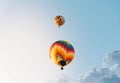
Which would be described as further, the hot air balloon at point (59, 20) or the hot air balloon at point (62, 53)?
the hot air balloon at point (59, 20)

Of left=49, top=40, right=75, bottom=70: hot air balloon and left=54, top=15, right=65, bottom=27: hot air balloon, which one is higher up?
left=54, top=15, right=65, bottom=27: hot air balloon

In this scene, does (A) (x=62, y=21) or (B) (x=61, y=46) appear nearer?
(B) (x=61, y=46)

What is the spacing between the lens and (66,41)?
117m

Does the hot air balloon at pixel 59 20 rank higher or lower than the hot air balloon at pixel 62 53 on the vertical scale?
higher

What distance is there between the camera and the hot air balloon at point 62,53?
4525 inches

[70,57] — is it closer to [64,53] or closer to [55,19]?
[64,53]

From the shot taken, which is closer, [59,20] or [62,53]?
[62,53]

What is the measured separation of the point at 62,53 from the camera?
378 ft

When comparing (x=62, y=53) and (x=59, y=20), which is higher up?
(x=59, y=20)

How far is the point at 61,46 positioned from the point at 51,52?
3.18m

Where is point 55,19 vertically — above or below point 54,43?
above

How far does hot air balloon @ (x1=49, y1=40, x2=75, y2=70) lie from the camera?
11494cm

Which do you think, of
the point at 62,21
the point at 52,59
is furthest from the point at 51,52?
the point at 62,21

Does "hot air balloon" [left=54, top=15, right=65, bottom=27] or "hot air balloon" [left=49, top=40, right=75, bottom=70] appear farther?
"hot air balloon" [left=54, top=15, right=65, bottom=27]
